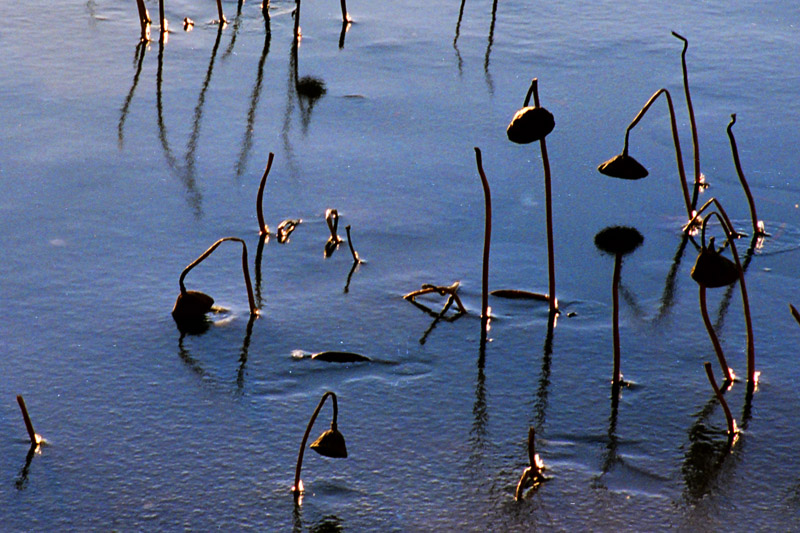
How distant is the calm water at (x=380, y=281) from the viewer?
2600 mm

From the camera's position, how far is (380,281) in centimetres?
358

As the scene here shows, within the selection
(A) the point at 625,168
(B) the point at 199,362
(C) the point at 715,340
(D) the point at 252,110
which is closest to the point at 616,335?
(C) the point at 715,340

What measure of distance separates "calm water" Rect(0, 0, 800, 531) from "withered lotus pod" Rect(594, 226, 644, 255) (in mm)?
64

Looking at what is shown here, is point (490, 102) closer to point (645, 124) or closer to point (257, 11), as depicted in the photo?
point (645, 124)

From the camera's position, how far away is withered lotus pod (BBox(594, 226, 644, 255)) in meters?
3.81

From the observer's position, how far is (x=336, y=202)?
4.13 m

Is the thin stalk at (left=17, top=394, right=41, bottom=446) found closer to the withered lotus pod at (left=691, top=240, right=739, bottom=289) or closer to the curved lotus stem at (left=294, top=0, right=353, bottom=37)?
the withered lotus pod at (left=691, top=240, right=739, bottom=289)

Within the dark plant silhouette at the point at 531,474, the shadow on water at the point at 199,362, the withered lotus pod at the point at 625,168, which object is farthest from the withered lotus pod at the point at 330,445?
the withered lotus pod at the point at 625,168

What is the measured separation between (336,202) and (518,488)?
183 centimetres

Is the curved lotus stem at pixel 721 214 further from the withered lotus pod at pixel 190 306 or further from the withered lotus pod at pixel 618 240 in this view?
the withered lotus pod at pixel 190 306

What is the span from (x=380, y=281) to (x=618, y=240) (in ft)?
2.86

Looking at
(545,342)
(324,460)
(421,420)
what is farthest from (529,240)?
(324,460)

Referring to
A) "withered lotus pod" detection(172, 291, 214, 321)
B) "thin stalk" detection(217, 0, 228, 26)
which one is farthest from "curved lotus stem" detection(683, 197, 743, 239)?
"thin stalk" detection(217, 0, 228, 26)

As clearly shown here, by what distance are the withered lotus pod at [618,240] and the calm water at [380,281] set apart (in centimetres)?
6
